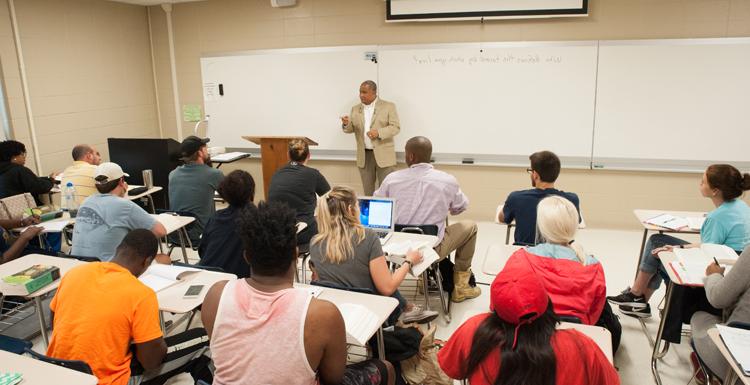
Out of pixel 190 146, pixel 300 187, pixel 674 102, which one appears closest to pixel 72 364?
pixel 300 187

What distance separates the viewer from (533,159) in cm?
356

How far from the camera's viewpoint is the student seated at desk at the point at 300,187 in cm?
412

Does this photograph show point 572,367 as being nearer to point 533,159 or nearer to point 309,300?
point 309,300

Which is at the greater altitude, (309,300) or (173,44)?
(173,44)

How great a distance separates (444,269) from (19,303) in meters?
3.41

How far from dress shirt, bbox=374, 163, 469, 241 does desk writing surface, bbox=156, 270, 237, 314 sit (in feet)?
4.74

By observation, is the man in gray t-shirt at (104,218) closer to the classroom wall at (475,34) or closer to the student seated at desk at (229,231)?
the student seated at desk at (229,231)

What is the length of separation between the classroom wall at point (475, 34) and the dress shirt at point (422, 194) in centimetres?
242

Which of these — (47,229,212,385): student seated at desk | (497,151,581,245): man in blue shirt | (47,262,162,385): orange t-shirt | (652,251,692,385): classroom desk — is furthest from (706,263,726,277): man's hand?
(47,262,162,385): orange t-shirt

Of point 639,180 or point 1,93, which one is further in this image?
point 639,180

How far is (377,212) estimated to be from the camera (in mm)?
3621

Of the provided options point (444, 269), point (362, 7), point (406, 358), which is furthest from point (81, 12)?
point (406, 358)

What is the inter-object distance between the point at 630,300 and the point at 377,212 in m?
2.00

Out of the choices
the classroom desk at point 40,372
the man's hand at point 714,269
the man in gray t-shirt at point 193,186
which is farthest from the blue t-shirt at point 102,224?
the man's hand at point 714,269
